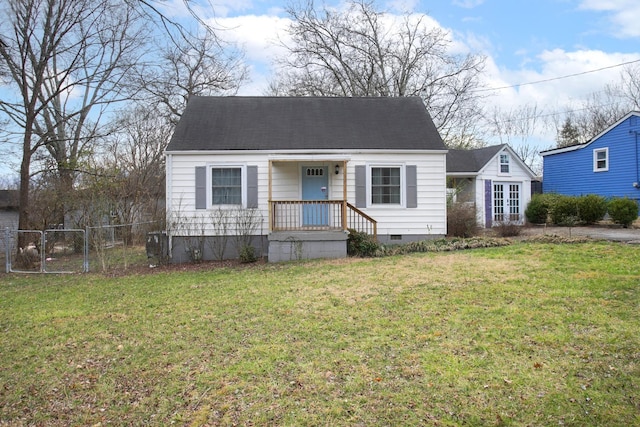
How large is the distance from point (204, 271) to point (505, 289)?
672cm

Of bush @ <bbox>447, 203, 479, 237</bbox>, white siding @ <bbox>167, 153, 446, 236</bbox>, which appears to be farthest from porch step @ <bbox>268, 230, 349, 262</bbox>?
bush @ <bbox>447, 203, 479, 237</bbox>

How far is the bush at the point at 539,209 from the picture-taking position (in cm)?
1848

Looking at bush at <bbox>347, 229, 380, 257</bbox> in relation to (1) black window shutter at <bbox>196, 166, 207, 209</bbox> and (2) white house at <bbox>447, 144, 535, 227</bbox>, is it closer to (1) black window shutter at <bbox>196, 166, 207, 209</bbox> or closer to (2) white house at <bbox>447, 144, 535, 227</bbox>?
(1) black window shutter at <bbox>196, 166, 207, 209</bbox>

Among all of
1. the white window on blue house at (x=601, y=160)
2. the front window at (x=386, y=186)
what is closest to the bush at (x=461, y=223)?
the front window at (x=386, y=186)

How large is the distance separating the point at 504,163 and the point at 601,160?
4740 mm

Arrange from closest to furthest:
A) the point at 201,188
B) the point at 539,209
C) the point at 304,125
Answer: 1. the point at 201,188
2. the point at 304,125
3. the point at 539,209

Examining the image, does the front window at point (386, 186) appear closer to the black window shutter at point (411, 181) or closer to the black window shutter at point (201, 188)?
the black window shutter at point (411, 181)

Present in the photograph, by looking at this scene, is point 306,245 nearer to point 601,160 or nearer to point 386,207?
point 386,207

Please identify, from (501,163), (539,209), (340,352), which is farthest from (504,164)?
(340,352)

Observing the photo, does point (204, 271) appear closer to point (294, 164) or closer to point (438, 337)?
point (294, 164)

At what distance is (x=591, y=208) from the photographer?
17.1 meters

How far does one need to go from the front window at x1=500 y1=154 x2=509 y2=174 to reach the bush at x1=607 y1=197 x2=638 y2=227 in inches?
179

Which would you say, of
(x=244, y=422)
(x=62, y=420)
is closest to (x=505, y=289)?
(x=244, y=422)

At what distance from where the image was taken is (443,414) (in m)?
3.46
